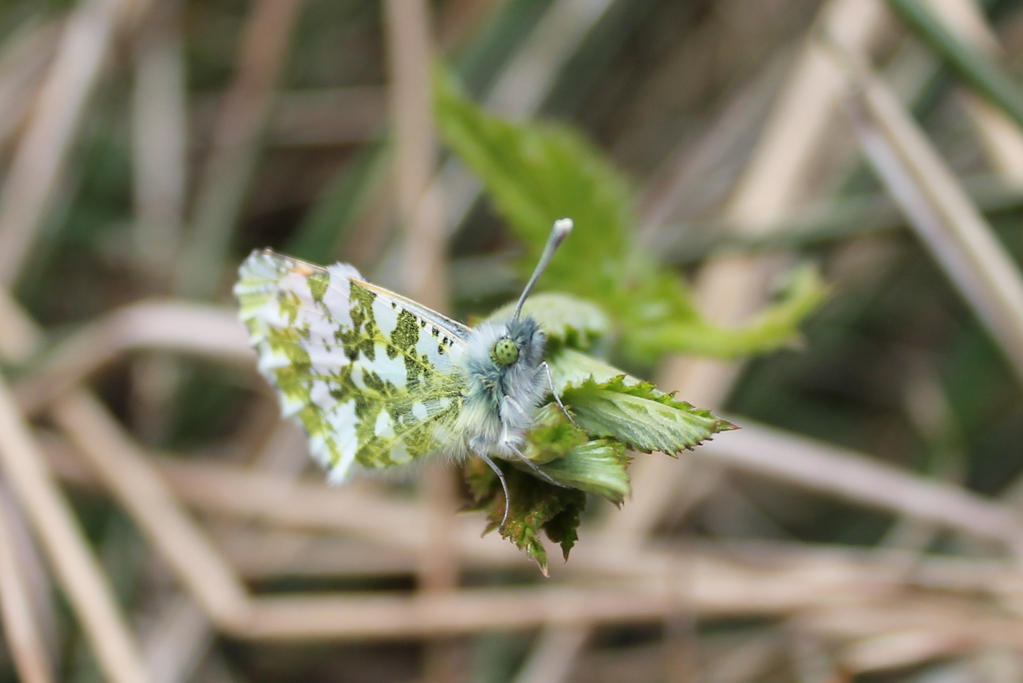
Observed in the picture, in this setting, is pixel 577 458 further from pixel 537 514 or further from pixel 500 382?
pixel 500 382

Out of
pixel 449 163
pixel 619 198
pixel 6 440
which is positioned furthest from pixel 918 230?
pixel 6 440

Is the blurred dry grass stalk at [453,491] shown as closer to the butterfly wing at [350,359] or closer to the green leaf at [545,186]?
the green leaf at [545,186]

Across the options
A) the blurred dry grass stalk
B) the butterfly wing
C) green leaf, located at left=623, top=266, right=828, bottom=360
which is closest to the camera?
the butterfly wing

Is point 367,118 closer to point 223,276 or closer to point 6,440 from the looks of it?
point 223,276

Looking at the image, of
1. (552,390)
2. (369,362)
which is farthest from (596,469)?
(369,362)

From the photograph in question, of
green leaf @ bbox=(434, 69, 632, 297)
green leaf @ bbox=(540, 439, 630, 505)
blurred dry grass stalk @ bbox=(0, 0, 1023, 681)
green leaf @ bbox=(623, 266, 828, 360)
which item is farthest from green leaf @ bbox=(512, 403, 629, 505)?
blurred dry grass stalk @ bbox=(0, 0, 1023, 681)

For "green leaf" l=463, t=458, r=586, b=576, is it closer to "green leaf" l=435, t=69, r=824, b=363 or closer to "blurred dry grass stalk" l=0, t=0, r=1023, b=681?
"green leaf" l=435, t=69, r=824, b=363
